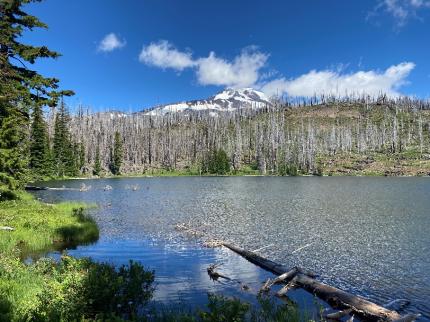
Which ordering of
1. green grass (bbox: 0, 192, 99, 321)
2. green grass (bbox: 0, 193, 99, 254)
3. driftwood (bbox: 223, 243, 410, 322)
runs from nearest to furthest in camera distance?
green grass (bbox: 0, 192, 99, 321) → driftwood (bbox: 223, 243, 410, 322) → green grass (bbox: 0, 193, 99, 254)

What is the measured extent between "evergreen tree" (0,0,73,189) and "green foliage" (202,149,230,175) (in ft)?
455

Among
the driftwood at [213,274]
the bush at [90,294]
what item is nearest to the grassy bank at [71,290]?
the bush at [90,294]

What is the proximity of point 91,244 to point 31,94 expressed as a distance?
14058mm

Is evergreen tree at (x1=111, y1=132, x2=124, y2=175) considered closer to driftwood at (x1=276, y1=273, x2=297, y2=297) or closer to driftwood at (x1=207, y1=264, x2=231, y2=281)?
driftwood at (x1=207, y1=264, x2=231, y2=281)

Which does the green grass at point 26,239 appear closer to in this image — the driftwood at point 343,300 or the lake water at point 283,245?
the lake water at point 283,245

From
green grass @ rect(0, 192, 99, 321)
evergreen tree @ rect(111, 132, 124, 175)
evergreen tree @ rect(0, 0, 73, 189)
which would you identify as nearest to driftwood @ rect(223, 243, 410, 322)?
green grass @ rect(0, 192, 99, 321)

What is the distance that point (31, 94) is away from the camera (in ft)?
109

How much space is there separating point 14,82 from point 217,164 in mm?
143132

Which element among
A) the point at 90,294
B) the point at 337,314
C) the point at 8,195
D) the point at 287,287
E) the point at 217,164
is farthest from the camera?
the point at 217,164

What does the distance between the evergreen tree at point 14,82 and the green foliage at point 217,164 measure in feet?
455

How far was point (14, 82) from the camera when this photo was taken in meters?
31.2

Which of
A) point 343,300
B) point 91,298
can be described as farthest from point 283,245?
point 91,298

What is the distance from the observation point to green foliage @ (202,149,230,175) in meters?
172

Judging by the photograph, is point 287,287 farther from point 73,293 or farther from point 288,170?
point 288,170
